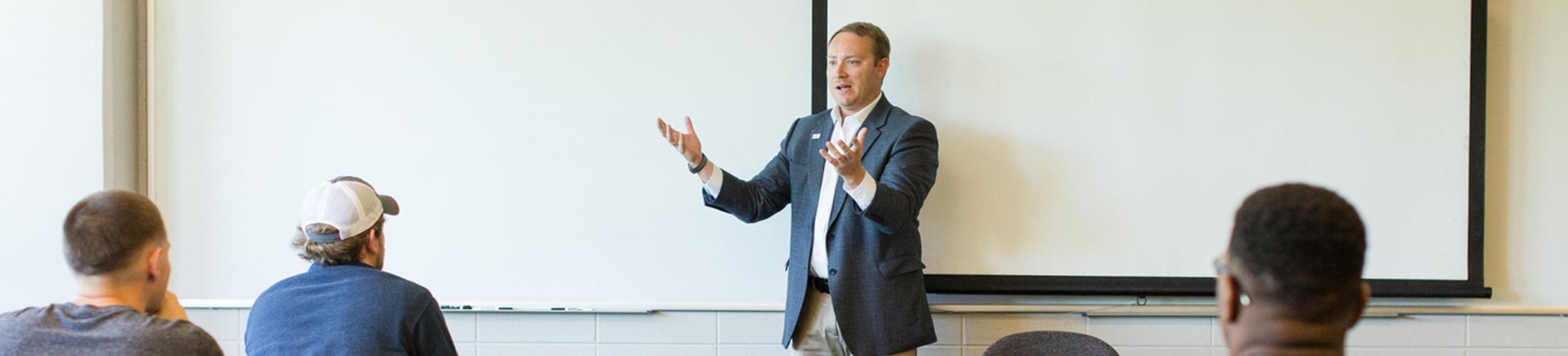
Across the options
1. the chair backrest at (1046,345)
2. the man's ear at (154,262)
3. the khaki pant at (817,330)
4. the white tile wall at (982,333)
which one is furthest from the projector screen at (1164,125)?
the man's ear at (154,262)

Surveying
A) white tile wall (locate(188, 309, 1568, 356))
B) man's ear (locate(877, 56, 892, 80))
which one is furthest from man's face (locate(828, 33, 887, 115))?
white tile wall (locate(188, 309, 1568, 356))

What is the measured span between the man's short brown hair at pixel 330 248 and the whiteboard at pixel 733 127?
131 cm

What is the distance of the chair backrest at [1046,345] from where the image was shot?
2666mm

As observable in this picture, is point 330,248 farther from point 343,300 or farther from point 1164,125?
point 1164,125

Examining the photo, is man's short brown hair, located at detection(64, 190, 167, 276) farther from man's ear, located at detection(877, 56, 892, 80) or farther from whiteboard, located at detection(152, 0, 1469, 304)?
man's ear, located at detection(877, 56, 892, 80)

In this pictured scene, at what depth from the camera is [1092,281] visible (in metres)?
3.25

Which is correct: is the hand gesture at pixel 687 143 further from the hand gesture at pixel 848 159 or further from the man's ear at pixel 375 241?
the man's ear at pixel 375 241

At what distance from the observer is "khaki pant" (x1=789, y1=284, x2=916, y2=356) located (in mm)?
3031

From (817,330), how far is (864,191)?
600mm

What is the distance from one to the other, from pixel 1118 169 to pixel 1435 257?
94 centimetres

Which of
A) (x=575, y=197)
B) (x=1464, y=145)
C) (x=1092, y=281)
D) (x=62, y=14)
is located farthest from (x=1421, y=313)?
(x=62, y=14)

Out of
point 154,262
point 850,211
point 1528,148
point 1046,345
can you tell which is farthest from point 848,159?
point 1528,148

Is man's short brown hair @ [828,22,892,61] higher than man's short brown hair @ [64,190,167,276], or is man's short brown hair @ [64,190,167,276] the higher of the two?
man's short brown hair @ [828,22,892,61]

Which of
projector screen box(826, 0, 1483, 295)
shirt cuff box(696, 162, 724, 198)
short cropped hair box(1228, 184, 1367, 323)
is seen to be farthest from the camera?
projector screen box(826, 0, 1483, 295)
